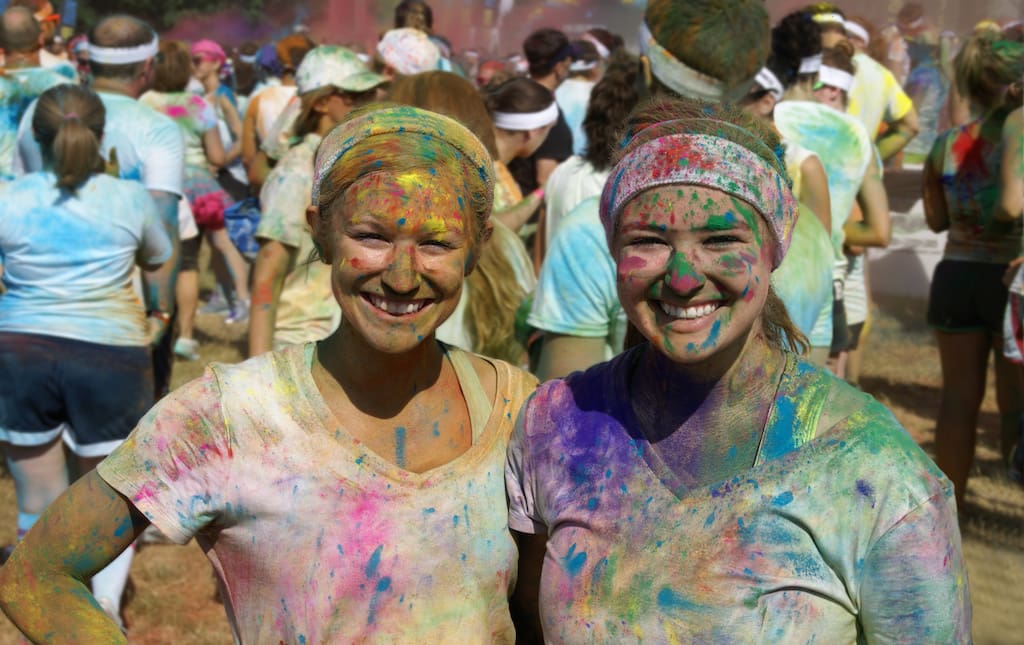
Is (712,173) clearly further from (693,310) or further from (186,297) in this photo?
(186,297)

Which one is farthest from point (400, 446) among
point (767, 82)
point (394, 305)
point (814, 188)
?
point (767, 82)

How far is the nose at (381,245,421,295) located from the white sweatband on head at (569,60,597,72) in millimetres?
6801

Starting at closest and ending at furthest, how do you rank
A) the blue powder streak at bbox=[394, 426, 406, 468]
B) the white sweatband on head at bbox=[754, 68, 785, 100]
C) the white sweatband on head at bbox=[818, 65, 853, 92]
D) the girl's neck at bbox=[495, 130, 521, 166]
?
the blue powder streak at bbox=[394, 426, 406, 468]
the white sweatband on head at bbox=[754, 68, 785, 100]
the girl's neck at bbox=[495, 130, 521, 166]
the white sweatband on head at bbox=[818, 65, 853, 92]

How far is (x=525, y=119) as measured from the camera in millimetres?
5641

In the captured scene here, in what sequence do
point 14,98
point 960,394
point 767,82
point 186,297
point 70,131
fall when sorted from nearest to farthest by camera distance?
point 767,82 → point 70,131 → point 960,394 → point 14,98 → point 186,297

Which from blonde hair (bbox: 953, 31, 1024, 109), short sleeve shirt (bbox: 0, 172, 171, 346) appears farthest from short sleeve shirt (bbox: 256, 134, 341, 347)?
blonde hair (bbox: 953, 31, 1024, 109)

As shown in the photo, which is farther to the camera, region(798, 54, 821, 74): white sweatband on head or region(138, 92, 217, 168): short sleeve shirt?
region(138, 92, 217, 168): short sleeve shirt

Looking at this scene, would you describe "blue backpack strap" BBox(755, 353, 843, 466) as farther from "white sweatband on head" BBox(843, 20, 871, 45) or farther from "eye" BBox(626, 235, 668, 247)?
"white sweatband on head" BBox(843, 20, 871, 45)

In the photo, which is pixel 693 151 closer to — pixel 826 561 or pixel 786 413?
pixel 786 413

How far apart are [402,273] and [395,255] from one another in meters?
0.04

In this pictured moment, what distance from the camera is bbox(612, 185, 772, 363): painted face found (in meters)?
1.91

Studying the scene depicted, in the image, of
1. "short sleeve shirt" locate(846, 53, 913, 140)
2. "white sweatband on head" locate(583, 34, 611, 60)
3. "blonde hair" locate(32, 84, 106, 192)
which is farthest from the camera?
"white sweatband on head" locate(583, 34, 611, 60)

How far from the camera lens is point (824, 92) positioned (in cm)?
641

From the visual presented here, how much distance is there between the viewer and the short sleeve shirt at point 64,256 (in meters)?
4.43
